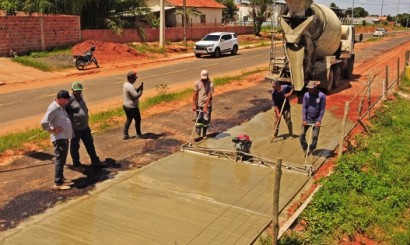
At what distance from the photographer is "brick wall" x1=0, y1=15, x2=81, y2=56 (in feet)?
84.4

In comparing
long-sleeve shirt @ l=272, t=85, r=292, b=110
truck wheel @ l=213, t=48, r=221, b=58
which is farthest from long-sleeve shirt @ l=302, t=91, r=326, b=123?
truck wheel @ l=213, t=48, r=221, b=58

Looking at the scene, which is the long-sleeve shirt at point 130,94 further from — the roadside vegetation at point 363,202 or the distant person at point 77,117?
the roadside vegetation at point 363,202

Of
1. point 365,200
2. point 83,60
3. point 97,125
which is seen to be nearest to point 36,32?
point 83,60

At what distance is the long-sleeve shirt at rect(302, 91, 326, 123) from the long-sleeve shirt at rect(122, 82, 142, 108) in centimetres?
396

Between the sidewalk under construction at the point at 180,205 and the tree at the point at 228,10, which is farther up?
the tree at the point at 228,10

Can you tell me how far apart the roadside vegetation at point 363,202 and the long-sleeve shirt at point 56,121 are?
4079 millimetres

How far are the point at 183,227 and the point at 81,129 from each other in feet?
10.7

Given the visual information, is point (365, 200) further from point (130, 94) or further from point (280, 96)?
point (130, 94)

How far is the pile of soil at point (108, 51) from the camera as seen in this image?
29.3 metres

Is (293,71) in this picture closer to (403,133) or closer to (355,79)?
(403,133)

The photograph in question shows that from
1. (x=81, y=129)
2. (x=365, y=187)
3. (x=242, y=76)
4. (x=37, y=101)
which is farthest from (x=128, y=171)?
(x=242, y=76)

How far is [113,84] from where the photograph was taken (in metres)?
21.1

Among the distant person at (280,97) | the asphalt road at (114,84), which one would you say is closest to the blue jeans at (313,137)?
the distant person at (280,97)

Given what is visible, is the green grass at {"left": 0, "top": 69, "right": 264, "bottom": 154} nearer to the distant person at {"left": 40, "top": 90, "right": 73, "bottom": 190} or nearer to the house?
the distant person at {"left": 40, "top": 90, "right": 73, "bottom": 190}
